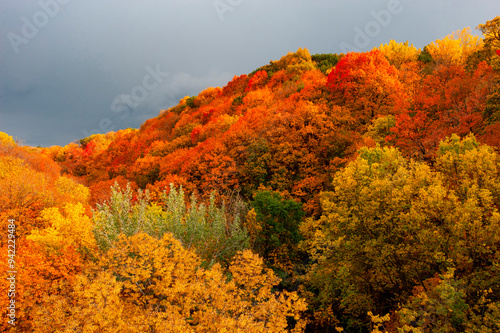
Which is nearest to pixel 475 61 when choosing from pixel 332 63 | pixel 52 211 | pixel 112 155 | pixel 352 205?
pixel 352 205

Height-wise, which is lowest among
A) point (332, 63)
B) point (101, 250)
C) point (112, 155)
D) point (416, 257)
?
point (416, 257)

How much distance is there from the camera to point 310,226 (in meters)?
27.4

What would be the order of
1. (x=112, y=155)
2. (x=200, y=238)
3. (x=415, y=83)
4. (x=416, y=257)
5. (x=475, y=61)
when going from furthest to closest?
1. (x=112, y=155)
2. (x=415, y=83)
3. (x=475, y=61)
4. (x=200, y=238)
5. (x=416, y=257)

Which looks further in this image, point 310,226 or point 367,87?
point 367,87

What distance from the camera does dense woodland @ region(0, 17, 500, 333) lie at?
13.3 m

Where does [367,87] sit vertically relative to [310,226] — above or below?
above

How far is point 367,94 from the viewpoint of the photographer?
137 ft

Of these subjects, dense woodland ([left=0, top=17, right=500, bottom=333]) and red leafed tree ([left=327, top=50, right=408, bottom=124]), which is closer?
dense woodland ([left=0, top=17, right=500, bottom=333])

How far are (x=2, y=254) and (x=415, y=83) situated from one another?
54619 mm

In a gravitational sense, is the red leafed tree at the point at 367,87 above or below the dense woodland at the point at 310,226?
above

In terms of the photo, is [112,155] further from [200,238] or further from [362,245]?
[362,245]

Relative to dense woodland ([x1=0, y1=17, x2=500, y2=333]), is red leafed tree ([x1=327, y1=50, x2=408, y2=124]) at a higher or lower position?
higher

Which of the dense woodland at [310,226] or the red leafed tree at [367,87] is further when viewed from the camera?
the red leafed tree at [367,87]

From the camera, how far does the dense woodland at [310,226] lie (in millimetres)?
13281
